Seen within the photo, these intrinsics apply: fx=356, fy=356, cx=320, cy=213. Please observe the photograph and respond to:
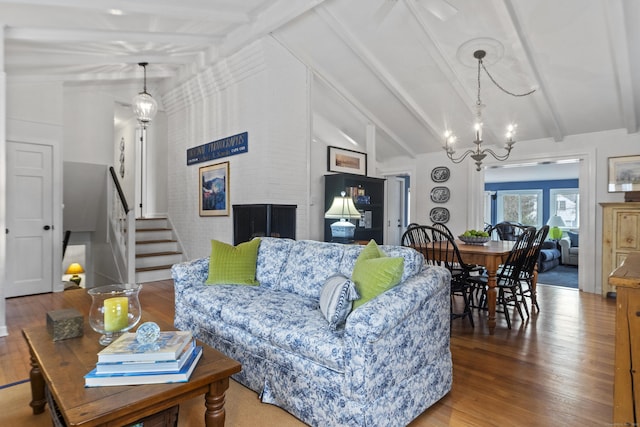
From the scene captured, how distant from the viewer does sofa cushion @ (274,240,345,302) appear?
255 cm

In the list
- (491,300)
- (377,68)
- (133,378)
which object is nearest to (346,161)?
(377,68)

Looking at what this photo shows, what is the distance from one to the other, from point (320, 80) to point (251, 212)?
2211 mm

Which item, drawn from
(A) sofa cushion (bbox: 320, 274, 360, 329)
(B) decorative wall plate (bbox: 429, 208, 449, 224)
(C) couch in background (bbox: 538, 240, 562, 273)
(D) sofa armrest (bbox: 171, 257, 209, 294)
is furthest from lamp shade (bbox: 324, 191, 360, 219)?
(C) couch in background (bbox: 538, 240, 562, 273)

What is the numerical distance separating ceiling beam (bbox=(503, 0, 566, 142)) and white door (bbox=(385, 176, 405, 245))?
10.6 ft

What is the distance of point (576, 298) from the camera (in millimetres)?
4602

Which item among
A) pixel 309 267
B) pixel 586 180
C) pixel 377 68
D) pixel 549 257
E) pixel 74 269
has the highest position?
pixel 377 68

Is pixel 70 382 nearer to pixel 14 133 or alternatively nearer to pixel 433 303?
pixel 433 303

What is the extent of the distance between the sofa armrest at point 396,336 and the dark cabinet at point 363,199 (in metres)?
3.38

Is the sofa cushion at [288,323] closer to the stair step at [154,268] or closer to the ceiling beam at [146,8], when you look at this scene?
the ceiling beam at [146,8]

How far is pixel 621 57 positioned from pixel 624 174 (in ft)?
6.14

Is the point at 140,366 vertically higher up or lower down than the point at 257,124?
lower down

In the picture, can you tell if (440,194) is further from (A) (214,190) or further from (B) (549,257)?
(A) (214,190)

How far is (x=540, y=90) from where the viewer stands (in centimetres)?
430

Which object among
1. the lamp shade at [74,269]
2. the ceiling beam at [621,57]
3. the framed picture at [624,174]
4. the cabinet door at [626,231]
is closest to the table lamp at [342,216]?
the ceiling beam at [621,57]
